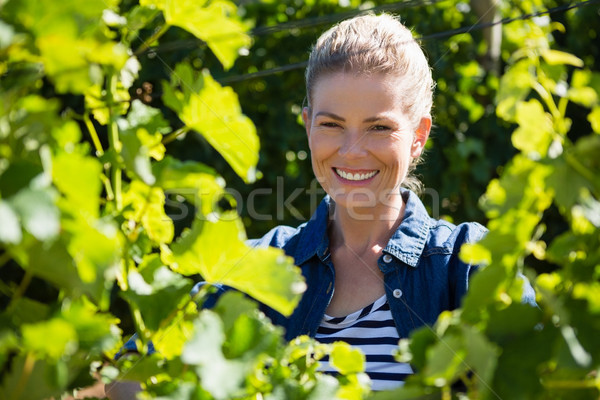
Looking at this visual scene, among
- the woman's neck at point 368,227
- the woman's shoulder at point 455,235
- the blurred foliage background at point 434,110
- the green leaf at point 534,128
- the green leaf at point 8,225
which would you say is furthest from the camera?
the blurred foliage background at point 434,110

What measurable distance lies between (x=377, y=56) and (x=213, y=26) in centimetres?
90

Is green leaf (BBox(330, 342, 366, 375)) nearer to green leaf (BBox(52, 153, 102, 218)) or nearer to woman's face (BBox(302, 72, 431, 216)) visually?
green leaf (BBox(52, 153, 102, 218))

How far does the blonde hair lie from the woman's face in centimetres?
3

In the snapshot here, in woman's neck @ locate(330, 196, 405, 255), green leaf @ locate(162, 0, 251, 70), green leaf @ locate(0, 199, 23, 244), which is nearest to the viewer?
green leaf @ locate(0, 199, 23, 244)

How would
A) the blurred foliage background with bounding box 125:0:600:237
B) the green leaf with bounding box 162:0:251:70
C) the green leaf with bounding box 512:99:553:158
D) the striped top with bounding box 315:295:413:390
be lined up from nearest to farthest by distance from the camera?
1. the green leaf with bounding box 512:99:553:158
2. the green leaf with bounding box 162:0:251:70
3. the striped top with bounding box 315:295:413:390
4. the blurred foliage background with bounding box 125:0:600:237

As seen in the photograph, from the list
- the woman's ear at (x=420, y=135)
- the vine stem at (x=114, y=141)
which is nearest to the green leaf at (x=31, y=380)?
the vine stem at (x=114, y=141)

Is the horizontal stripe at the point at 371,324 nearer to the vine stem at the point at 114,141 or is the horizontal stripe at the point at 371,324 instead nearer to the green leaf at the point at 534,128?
the vine stem at the point at 114,141

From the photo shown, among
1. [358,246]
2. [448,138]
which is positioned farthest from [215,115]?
[448,138]

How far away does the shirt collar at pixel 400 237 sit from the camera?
150cm

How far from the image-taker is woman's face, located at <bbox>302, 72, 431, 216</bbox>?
1.49m

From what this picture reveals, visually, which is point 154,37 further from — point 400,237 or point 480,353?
point 400,237

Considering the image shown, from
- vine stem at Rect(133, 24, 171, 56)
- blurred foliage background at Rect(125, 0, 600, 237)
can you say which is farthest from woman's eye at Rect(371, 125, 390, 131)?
blurred foliage background at Rect(125, 0, 600, 237)

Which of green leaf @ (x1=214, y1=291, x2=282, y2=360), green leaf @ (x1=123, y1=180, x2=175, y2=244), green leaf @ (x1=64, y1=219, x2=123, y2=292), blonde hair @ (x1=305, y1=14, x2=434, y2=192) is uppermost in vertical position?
green leaf @ (x1=64, y1=219, x2=123, y2=292)

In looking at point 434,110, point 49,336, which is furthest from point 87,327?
point 434,110
